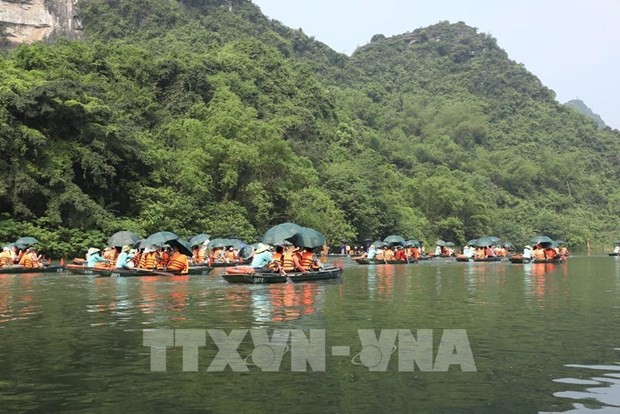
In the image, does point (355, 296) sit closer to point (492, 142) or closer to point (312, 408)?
point (312, 408)

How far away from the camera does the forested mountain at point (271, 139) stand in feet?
113

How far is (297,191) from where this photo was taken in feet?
160

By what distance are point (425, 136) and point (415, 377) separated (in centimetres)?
9559

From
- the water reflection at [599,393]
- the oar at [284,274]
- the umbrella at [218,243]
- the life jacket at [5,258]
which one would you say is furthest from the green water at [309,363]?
the umbrella at [218,243]

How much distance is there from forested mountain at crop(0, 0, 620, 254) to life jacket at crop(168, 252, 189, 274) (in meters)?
9.80

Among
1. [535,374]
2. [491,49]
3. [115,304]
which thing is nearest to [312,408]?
[535,374]

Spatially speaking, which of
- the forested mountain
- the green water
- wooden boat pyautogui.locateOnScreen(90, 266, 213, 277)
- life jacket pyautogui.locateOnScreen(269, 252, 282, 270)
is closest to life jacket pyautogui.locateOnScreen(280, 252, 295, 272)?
life jacket pyautogui.locateOnScreen(269, 252, 282, 270)

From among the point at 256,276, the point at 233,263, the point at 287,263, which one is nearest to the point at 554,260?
the point at 233,263

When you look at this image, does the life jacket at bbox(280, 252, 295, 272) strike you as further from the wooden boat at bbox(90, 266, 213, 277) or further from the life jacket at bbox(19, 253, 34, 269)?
the life jacket at bbox(19, 253, 34, 269)

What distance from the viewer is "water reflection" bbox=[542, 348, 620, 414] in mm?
6742

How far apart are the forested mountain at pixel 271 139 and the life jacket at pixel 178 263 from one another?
9.80m

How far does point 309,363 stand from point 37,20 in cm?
8093

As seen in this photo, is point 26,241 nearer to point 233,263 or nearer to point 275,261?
point 233,263

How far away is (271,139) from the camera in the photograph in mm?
46188
